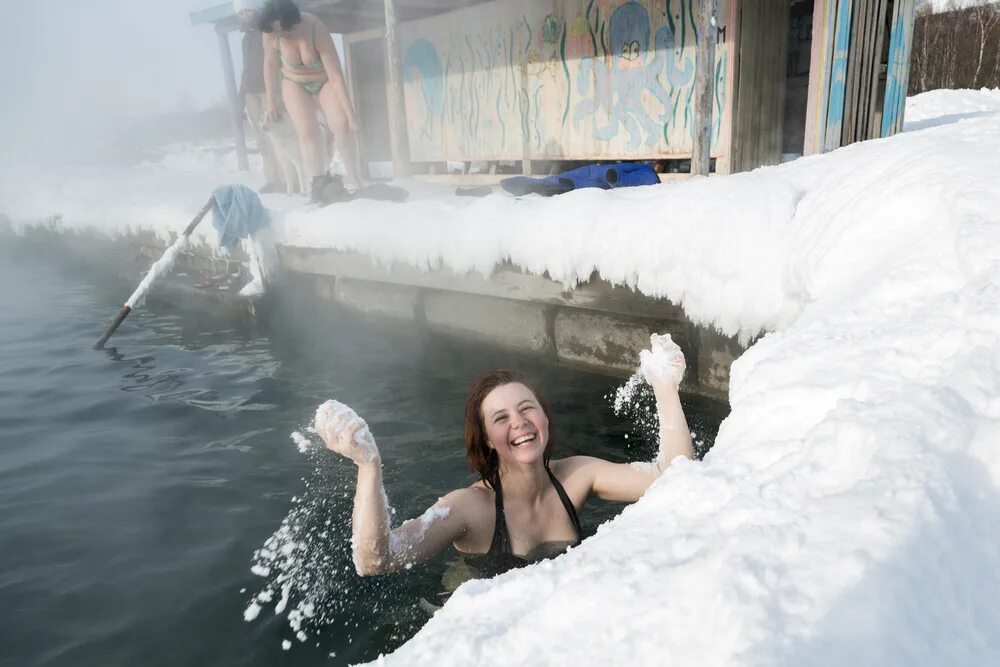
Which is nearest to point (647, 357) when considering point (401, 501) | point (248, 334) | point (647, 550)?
point (647, 550)

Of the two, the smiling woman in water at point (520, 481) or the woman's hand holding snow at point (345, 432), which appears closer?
the woman's hand holding snow at point (345, 432)

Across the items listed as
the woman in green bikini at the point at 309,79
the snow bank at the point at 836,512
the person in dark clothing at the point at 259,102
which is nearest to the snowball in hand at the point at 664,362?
the snow bank at the point at 836,512

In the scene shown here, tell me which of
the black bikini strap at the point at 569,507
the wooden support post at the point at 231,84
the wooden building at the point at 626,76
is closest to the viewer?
the black bikini strap at the point at 569,507

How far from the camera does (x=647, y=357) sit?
2.47 m

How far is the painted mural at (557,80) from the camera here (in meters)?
7.48

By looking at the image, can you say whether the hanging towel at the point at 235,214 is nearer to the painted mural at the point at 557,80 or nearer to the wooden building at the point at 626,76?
the wooden building at the point at 626,76

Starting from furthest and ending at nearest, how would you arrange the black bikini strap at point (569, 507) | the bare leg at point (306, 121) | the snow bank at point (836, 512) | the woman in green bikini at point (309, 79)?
1. the bare leg at point (306, 121)
2. the woman in green bikini at point (309, 79)
3. the black bikini strap at point (569, 507)
4. the snow bank at point (836, 512)

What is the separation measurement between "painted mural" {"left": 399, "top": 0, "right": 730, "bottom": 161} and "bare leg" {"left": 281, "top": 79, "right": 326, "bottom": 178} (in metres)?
2.40

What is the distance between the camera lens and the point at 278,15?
7285mm

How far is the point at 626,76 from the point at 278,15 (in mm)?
4226

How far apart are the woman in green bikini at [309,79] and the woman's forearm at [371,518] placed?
574cm

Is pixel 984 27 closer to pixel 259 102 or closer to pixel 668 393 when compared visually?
pixel 259 102

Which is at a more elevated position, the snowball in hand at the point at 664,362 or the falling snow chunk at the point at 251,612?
the snowball in hand at the point at 664,362

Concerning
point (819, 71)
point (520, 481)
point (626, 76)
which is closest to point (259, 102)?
point (626, 76)
